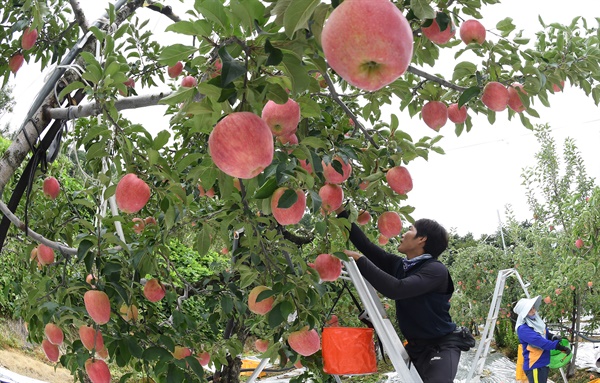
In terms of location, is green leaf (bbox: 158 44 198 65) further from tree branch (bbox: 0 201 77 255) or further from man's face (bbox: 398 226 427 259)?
man's face (bbox: 398 226 427 259)

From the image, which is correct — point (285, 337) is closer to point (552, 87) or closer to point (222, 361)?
point (222, 361)

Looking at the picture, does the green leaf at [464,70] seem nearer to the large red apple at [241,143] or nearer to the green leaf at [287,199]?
the green leaf at [287,199]

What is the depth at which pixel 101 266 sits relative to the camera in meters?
1.58

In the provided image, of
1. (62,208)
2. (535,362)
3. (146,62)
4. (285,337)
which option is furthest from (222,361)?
(535,362)

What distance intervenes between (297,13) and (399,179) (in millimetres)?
1025

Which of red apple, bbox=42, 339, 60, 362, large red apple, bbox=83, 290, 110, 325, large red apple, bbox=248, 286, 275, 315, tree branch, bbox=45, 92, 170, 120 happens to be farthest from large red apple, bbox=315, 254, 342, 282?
red apple, bbox=42, 339, 60, 362

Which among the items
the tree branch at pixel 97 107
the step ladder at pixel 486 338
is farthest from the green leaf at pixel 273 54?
the step ladder at pixel 486 338

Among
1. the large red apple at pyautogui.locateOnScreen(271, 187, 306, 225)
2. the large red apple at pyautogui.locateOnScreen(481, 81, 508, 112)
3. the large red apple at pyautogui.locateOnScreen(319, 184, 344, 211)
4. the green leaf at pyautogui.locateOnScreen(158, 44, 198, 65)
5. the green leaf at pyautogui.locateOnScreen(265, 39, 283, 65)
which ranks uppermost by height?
the large red apple at pyautogui.locateOnScreen(481, 81, 508, 112)

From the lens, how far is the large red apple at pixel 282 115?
0.92 metres

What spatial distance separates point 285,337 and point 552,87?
1.11 m

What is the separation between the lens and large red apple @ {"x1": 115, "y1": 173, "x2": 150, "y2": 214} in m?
1.22

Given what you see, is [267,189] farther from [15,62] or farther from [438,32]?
[15,62]

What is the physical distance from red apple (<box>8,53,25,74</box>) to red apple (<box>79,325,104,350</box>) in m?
0.94

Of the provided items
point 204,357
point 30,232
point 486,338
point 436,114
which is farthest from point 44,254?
point 486,338
